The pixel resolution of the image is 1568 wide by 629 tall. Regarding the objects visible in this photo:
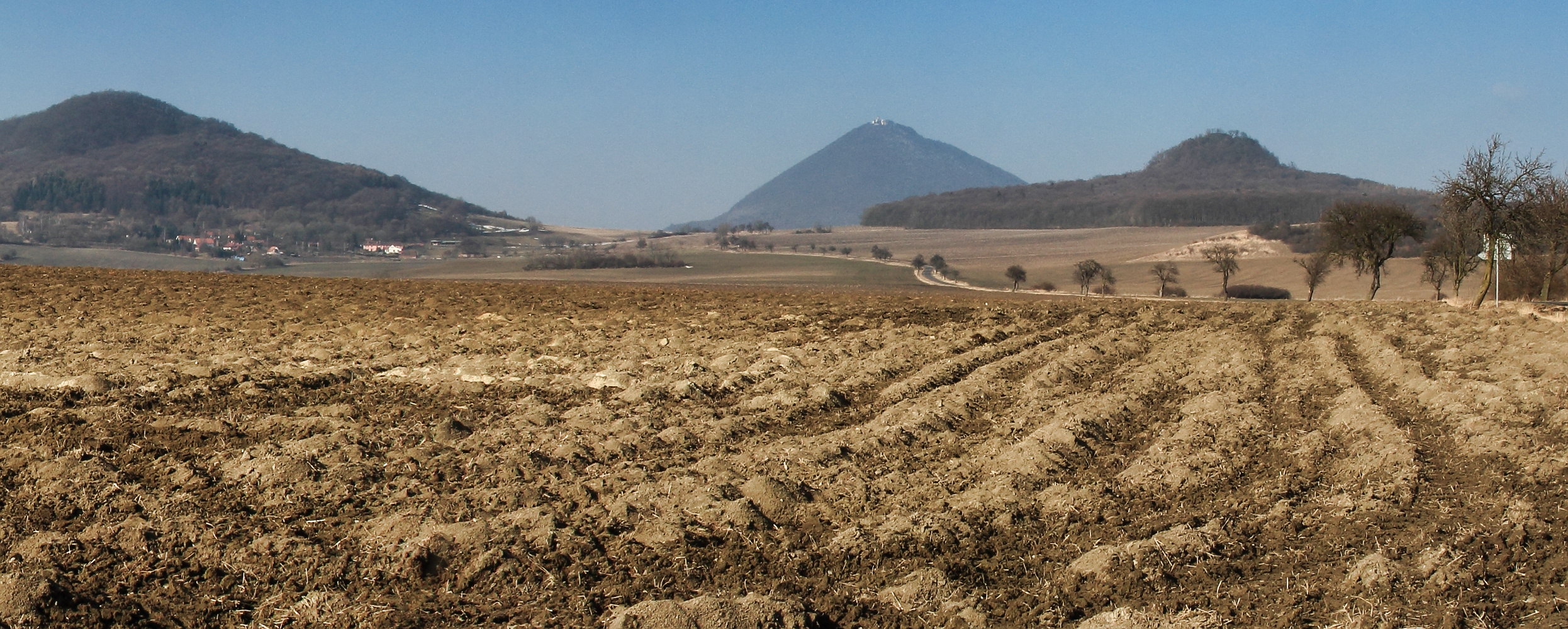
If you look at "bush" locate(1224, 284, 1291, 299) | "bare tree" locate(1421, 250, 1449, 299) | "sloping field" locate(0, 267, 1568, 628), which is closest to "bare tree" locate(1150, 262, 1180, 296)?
"bush" locate(1224, 284, 1291, 299)

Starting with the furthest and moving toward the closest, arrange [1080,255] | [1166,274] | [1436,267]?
[1080,255] < [1166,274] < [1436,267]

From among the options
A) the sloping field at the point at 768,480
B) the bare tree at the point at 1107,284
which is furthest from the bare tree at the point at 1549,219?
the bare tree at the point at 1107,284

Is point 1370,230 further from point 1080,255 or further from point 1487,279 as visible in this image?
point 1080,255

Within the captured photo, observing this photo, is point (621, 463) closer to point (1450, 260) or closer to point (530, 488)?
point (530, 488)

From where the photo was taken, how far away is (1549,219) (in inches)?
1177

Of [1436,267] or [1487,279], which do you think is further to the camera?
[1436,267]

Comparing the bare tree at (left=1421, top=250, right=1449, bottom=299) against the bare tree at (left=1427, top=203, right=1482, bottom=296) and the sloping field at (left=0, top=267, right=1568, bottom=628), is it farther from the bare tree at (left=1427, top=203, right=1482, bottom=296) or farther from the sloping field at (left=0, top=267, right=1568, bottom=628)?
the sloping field at (left=0, top=267, right=1568, bottom=628)

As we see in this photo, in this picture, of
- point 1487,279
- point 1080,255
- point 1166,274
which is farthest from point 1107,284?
point 1080,255

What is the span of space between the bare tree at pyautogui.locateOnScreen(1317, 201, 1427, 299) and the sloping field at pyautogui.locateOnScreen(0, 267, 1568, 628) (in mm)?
23548

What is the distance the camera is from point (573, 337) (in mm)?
17188

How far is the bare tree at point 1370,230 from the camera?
3900 cm

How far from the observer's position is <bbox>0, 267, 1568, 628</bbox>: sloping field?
6.75 metres

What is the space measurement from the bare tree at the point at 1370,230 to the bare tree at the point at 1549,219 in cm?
551

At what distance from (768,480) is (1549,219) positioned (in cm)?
3041
